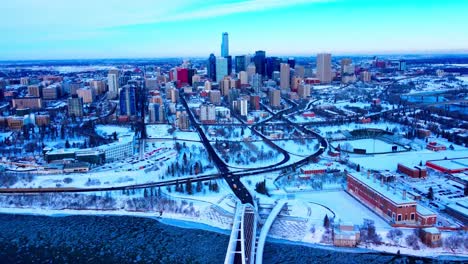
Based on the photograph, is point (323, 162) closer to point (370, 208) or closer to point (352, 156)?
point (352, 156)

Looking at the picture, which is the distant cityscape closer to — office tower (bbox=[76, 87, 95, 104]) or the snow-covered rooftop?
the snow-covered rooftop

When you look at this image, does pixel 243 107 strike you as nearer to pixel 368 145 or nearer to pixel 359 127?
→ pixel 359 127

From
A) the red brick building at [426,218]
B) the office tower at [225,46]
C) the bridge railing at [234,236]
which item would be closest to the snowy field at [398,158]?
the red brick building at [426,218]

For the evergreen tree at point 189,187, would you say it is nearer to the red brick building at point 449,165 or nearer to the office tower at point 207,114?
the red brick building at point 449,165

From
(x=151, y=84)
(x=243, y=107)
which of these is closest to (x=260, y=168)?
(x=243, y=107)

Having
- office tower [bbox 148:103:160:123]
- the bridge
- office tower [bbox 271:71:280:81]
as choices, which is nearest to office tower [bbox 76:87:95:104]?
office tower [bbox 148:103:160:123]

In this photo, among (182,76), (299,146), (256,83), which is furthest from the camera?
(182,76)
